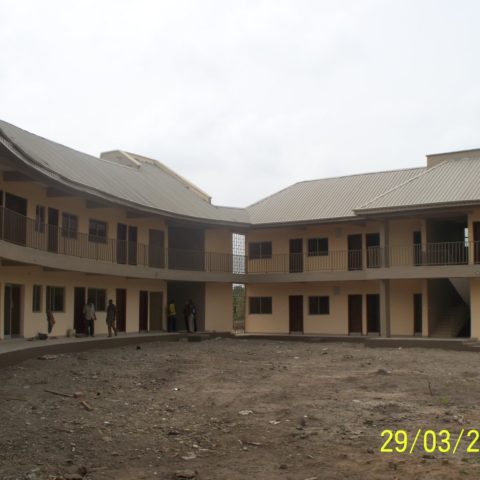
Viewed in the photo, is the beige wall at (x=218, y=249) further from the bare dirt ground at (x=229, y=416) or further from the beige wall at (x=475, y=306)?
the bare dirt ground at (x=229, y=416)

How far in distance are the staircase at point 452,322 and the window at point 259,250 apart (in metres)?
9.08

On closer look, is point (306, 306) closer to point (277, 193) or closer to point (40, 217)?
point (277, 193)

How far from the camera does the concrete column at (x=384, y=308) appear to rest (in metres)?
30.4

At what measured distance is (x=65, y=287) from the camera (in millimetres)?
27797

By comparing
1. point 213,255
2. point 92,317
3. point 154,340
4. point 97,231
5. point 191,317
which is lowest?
point 154,340

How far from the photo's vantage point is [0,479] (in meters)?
9.84

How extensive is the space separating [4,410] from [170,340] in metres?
17.3

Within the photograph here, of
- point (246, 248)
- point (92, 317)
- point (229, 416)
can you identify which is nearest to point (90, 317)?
point (92, 317)

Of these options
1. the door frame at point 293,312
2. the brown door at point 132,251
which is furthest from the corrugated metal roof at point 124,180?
the door frame at point 293,312

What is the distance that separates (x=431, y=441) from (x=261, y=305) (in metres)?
25.1

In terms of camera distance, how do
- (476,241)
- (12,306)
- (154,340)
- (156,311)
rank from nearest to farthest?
(12,306) → (476,241) → (154,340) → (156,311)

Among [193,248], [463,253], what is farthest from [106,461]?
[193,248]

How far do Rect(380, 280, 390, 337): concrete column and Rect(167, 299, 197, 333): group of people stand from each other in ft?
27.5

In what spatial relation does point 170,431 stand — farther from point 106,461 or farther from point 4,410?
point 4,410
